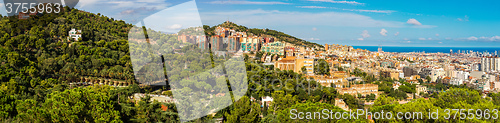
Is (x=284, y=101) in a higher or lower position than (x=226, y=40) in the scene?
lower

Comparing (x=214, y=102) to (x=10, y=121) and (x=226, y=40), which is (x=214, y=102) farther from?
(x=226, y=40)

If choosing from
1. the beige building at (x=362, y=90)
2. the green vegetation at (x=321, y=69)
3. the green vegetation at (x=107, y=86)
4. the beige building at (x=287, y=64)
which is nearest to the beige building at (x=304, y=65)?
the beige building at (x=287, y=64)

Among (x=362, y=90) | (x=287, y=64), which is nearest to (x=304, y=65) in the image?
(x=287, y=64)

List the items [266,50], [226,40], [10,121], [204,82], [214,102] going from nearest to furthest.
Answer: [10,121]
[214,102]
[204,82]
[226,40]
[266,50]

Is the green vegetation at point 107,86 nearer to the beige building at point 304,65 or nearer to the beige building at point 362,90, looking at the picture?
the beige building at point 362,90

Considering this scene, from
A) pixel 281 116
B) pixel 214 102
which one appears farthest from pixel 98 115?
pixel 281 116

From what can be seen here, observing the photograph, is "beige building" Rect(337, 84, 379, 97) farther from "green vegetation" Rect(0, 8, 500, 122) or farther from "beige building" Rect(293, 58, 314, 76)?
"beige building" Rect(293, 58, 314, 76)

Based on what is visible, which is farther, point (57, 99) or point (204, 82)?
point (204, 82)

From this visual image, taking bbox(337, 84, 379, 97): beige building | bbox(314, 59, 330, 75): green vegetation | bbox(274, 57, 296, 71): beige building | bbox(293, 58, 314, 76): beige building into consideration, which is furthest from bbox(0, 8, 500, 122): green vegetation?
bbox(274, 57, 296, 71): beige building

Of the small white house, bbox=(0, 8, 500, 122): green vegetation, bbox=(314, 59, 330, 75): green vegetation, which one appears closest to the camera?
bbox=(0, 8, 500, 122): green vegetation

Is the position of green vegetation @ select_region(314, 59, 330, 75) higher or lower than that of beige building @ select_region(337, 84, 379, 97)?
higher

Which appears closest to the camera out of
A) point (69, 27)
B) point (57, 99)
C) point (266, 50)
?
point (57, 99)
